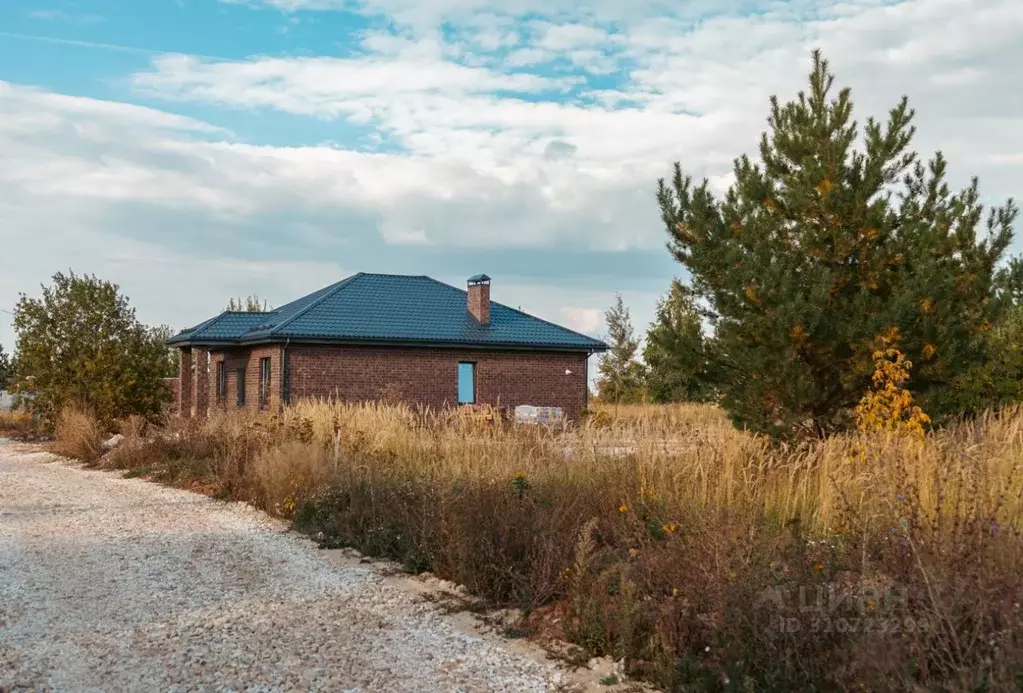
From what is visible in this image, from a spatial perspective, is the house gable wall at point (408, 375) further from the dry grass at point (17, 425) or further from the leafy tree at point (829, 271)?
the leafy tree at point (829, 271)

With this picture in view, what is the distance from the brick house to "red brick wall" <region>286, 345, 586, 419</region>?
0.10ft

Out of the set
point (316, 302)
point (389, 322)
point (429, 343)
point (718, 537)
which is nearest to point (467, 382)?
point (429, 343)

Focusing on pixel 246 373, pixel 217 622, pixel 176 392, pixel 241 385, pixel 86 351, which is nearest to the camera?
pixel 217 622

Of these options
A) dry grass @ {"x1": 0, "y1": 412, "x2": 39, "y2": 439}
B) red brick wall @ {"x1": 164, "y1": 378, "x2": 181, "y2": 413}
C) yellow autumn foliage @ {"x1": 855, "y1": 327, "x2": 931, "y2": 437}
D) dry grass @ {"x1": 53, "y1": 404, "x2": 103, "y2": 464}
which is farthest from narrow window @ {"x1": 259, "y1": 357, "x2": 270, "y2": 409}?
yellow autumn foliage @ {"x1": 855, "y1": 327, "x2": 931, "y2": 437}

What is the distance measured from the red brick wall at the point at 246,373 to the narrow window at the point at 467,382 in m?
5.40

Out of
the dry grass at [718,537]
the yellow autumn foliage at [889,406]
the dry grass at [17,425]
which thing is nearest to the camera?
the dry grass at [718,537]

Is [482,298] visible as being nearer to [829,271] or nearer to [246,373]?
[246,373]

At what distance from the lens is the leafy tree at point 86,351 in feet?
84.2

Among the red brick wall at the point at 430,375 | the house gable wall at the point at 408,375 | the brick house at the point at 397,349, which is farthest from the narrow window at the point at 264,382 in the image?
the red brick wall at the point at 430,375

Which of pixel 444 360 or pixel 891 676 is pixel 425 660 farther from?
pixel 444 360

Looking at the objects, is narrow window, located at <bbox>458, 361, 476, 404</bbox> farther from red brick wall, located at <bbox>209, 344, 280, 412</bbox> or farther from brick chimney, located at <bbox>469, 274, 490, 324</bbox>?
red brick wall, located at <bbox>209, 344, 280, 412</bbox>

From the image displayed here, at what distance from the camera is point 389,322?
28547mm

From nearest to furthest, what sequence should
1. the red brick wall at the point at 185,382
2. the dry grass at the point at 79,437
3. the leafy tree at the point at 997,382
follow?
the leafy tree at the point at 997,382 < the dry grass at the point at 79,437 < the red brick wall at the point at 185,382

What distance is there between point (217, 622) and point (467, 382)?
22188 mm
